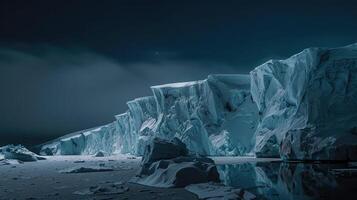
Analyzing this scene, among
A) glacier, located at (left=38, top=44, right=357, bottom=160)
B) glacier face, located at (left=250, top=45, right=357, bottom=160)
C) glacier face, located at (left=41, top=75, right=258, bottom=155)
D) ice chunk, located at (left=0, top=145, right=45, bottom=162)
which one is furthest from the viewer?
glacier face, located at (left=41, top=75, right=258, bottom=155)

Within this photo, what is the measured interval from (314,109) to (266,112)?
8.48 metres

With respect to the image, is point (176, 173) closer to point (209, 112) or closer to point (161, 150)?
point (161, 150)

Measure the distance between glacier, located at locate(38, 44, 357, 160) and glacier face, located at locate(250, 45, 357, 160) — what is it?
52 mm

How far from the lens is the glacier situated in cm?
2174

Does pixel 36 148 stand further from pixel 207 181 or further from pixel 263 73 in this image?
pixel 207 181

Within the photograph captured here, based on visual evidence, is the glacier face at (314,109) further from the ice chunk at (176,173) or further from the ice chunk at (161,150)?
the ice chunk at (176,173)

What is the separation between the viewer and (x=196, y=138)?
111ft

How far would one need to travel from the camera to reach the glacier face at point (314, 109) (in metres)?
20.6

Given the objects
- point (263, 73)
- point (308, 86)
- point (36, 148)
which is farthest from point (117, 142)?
point (308, 86)

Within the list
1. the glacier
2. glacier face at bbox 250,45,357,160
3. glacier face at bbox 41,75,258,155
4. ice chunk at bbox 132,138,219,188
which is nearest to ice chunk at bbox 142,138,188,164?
the glacier

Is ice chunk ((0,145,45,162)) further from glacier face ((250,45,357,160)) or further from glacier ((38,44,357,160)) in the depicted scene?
glacier face ((250,45,357,160))

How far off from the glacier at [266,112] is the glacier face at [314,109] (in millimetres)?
52

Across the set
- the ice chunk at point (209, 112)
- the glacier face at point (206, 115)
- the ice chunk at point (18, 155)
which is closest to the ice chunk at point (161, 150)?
the glacier face at point (206, 115)

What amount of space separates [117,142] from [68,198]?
4680 cm
